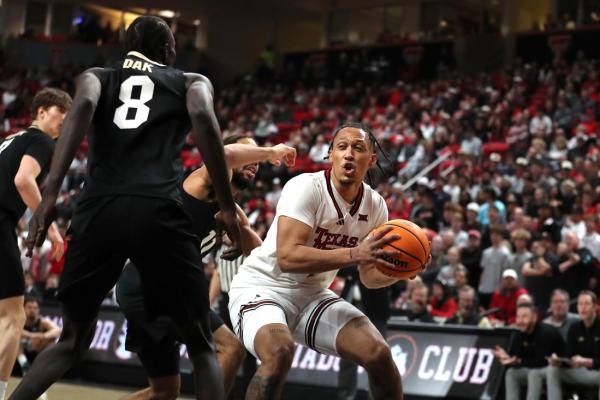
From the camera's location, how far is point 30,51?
108 ft

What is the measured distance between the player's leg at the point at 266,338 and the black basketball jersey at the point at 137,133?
107 centimetres

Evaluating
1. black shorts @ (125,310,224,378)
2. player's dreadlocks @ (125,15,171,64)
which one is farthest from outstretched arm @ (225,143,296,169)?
black shorts @ (125,310,224,378)

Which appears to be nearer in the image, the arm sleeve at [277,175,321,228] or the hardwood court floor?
the arm sleeve at [277,175,321,228]

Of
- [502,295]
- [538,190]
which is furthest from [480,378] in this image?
[538,190]

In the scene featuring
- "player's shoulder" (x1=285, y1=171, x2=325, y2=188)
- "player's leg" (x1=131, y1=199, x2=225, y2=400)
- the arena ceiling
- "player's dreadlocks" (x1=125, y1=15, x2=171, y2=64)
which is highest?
the arena ceiling

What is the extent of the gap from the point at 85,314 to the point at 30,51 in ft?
98.6

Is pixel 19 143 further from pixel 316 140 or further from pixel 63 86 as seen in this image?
pixel 63 86

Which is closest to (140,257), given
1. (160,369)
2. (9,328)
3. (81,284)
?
(81,284)

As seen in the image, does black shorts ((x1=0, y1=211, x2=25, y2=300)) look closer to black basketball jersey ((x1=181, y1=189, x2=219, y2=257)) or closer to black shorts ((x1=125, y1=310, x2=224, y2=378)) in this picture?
black shorts ((x1=125, y1=310, x2=224, y2=378))

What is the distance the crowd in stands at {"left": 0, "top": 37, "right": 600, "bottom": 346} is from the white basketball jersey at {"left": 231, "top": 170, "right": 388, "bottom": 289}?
44 cm

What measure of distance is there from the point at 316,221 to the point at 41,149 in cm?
188

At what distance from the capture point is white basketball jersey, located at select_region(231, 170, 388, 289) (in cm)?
532

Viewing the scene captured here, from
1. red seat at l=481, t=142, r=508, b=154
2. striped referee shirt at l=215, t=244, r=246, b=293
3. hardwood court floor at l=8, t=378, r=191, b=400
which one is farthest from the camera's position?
red seat at l=481, t=142, r=508, b=154

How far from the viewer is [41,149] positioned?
598 cm
